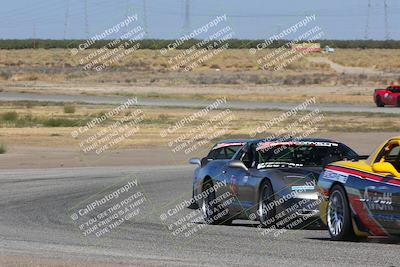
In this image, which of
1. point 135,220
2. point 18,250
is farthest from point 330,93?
point 18,250

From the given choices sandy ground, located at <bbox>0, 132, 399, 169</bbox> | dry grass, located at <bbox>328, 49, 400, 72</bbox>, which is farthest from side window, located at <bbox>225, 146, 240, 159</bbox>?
dry grass, located at <bbox>328, 49, 400, 72</bbox>

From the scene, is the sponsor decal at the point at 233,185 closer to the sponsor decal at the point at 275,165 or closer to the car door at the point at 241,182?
the car door at the point at 241,182

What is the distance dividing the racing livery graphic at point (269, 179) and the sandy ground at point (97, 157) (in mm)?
15170

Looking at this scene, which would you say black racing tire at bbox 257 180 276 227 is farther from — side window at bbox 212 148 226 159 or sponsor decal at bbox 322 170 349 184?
side window at bbox 212 148 226 159

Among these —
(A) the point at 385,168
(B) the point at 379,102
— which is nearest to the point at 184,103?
(B) the point at 379,102

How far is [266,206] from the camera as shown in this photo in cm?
1555

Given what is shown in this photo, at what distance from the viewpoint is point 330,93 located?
7419 centimetres

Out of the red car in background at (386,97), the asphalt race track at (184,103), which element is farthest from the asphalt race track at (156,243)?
the red car in background at (386,97)

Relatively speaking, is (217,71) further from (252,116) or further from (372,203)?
(372,203)

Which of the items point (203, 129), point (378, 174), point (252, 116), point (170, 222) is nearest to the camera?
point (378, 174)

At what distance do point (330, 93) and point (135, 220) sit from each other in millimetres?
57635

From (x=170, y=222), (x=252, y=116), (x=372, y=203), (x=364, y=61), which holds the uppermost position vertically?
(x=372, y=203)

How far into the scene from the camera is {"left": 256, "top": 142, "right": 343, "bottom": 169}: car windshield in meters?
16.3

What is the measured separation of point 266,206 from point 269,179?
0.37 metres
